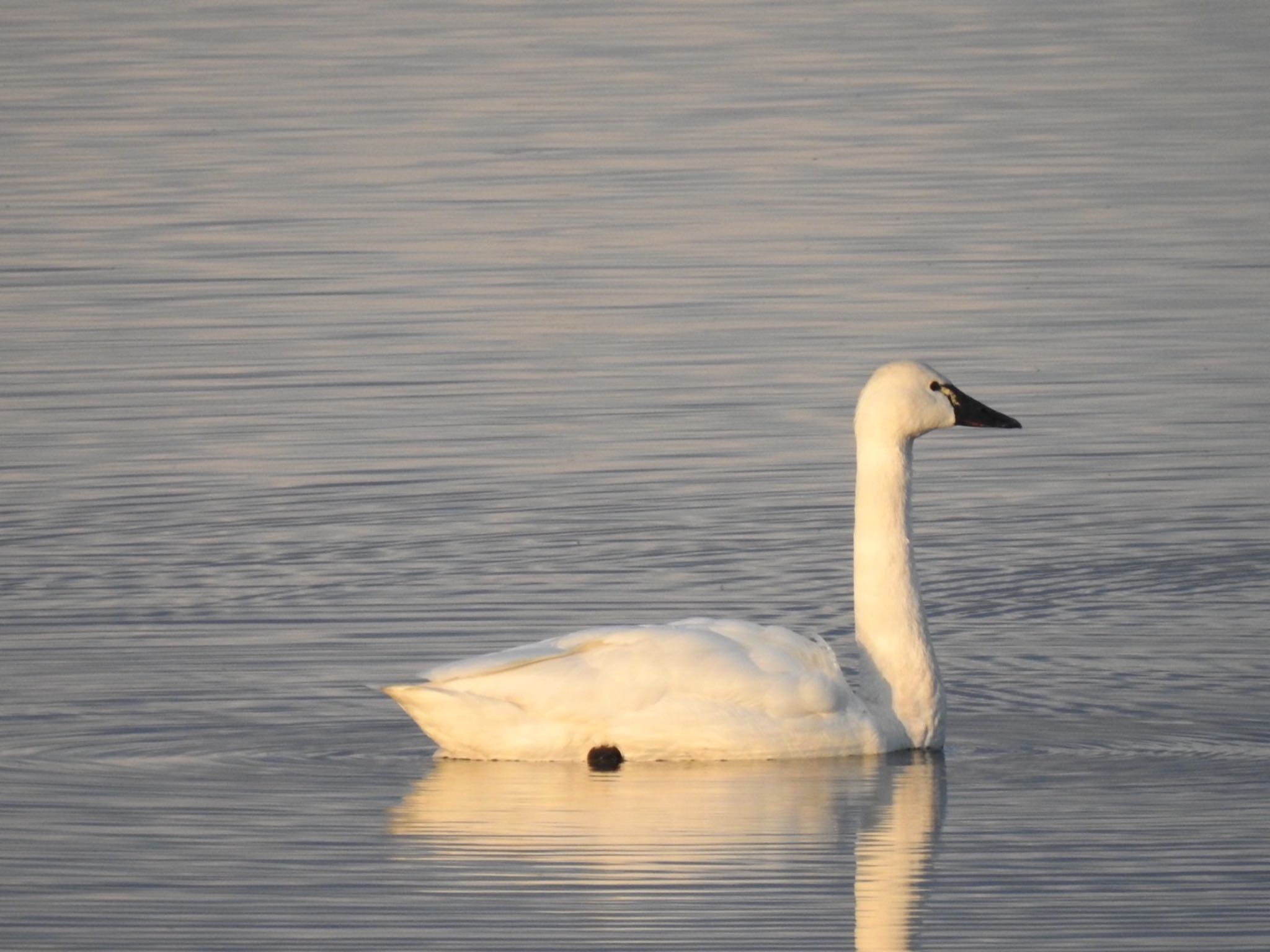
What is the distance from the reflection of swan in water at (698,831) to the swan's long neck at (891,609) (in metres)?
0.15

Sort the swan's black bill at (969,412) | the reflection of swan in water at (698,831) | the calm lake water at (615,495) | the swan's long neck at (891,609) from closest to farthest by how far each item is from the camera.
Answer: the reflection of swan in water at (698,831)
the calm lake water at (615,495)
the swan's long neck at (891,609)
the swan's black bill at (969,412)

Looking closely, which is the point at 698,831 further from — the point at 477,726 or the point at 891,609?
the point at 891,609

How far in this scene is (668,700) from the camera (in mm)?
10539

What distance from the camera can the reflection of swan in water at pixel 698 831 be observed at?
8.72 meters

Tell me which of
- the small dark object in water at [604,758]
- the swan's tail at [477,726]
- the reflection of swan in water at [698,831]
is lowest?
the reflection of swan in water at [698,831]

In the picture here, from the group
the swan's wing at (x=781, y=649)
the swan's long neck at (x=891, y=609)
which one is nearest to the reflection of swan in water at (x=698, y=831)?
the swan's long neck at (x=891, y=609)

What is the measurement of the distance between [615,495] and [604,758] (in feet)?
16.0

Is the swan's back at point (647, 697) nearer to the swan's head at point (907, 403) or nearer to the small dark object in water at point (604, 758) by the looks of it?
the small dark object in water at point (604, 758)

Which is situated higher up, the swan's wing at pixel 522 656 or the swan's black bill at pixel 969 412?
the swan's black bill at pixel 969 412

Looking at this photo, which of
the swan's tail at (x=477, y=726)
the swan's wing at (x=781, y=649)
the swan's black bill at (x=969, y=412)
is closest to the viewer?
the swan's tail at (x=477, y=726)

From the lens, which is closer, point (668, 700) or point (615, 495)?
point (668, 700)

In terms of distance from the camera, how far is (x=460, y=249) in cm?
2433

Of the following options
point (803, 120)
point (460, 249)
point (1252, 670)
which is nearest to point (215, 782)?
point (1252, 670)

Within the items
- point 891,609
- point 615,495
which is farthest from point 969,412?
point 615,495
